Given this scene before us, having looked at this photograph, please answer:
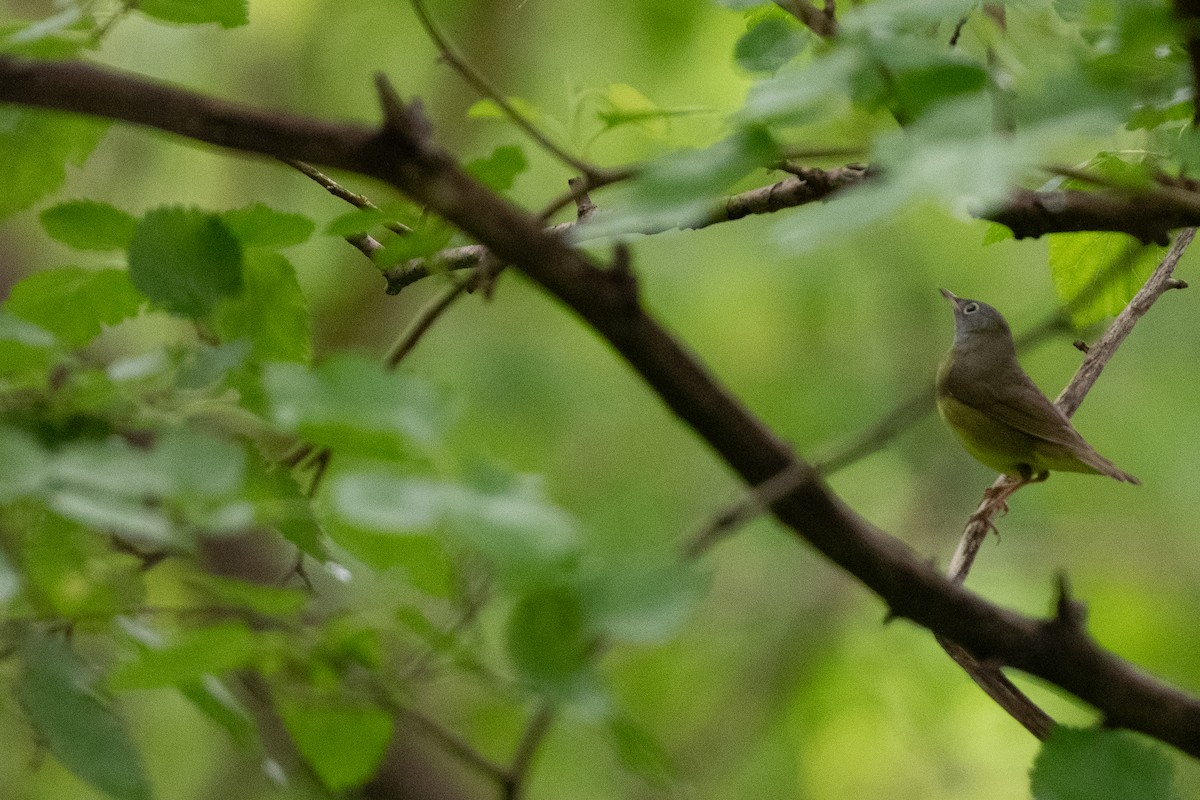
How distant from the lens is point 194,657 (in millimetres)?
643

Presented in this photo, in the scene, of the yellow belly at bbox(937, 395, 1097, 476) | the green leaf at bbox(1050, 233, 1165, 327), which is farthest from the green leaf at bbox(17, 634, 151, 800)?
the yellow belly at bbox(937, 395, 1097, 476)

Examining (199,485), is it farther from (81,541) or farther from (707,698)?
(707,698)

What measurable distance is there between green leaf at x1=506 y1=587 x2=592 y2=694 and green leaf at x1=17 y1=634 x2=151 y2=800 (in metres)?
0.28

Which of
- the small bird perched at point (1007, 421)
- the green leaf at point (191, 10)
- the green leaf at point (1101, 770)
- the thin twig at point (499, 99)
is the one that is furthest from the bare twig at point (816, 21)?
the small bird perched at point (1007, 421)

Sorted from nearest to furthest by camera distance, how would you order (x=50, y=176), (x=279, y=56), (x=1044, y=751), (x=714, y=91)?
(x=1044, y=751) < (x=50, y=176) < (x=714, y=91) < (x=279, y=56)

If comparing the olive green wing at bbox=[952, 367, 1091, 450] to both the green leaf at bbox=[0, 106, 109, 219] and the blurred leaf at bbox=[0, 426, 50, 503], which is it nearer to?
the green leaf at bbox=[0, 106, 109, 219]

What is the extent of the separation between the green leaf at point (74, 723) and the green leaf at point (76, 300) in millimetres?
247

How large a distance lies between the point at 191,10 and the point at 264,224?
0.62 feet

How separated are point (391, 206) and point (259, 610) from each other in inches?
13.0

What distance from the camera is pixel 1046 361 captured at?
16.9 ft

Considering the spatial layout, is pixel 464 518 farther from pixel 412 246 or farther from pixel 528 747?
pixel 412 246

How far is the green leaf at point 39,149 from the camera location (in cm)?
100

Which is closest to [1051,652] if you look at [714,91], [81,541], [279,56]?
[81,541]

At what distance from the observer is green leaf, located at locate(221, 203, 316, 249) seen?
88cm
